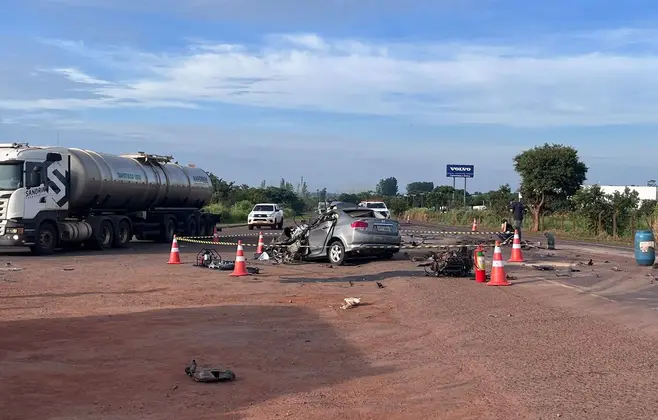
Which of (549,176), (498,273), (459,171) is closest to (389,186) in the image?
(459,171)

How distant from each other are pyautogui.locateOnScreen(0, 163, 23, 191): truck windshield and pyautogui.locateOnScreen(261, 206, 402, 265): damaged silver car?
28.2 ft

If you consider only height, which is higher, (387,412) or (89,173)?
(89,173)

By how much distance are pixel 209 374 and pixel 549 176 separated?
44.0 meters

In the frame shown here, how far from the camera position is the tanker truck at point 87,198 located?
24250 millimetres

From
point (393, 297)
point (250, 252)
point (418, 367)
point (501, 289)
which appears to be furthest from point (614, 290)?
point (250, 252)

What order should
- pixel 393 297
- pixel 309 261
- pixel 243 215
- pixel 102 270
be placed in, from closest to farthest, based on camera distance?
pixel 393 297 → pixel 102 270 → pixel 309 261 → pixel 243 215

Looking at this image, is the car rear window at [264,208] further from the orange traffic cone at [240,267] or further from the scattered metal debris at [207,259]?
the orange traffic cone at [240,267]

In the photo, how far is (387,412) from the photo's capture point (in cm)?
655

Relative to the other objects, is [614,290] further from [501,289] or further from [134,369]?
[134,369]

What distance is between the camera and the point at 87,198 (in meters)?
26.7

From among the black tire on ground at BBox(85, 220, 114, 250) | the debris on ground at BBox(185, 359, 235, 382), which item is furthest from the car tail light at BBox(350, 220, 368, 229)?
the debris on ground at BBox(185, 359, 235, 382)

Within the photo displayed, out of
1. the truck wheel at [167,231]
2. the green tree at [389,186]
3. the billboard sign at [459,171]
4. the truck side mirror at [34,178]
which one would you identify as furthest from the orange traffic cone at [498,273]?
the green tree at [389,186]

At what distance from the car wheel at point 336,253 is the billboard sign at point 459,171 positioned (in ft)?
203

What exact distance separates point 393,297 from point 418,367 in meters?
5.69
